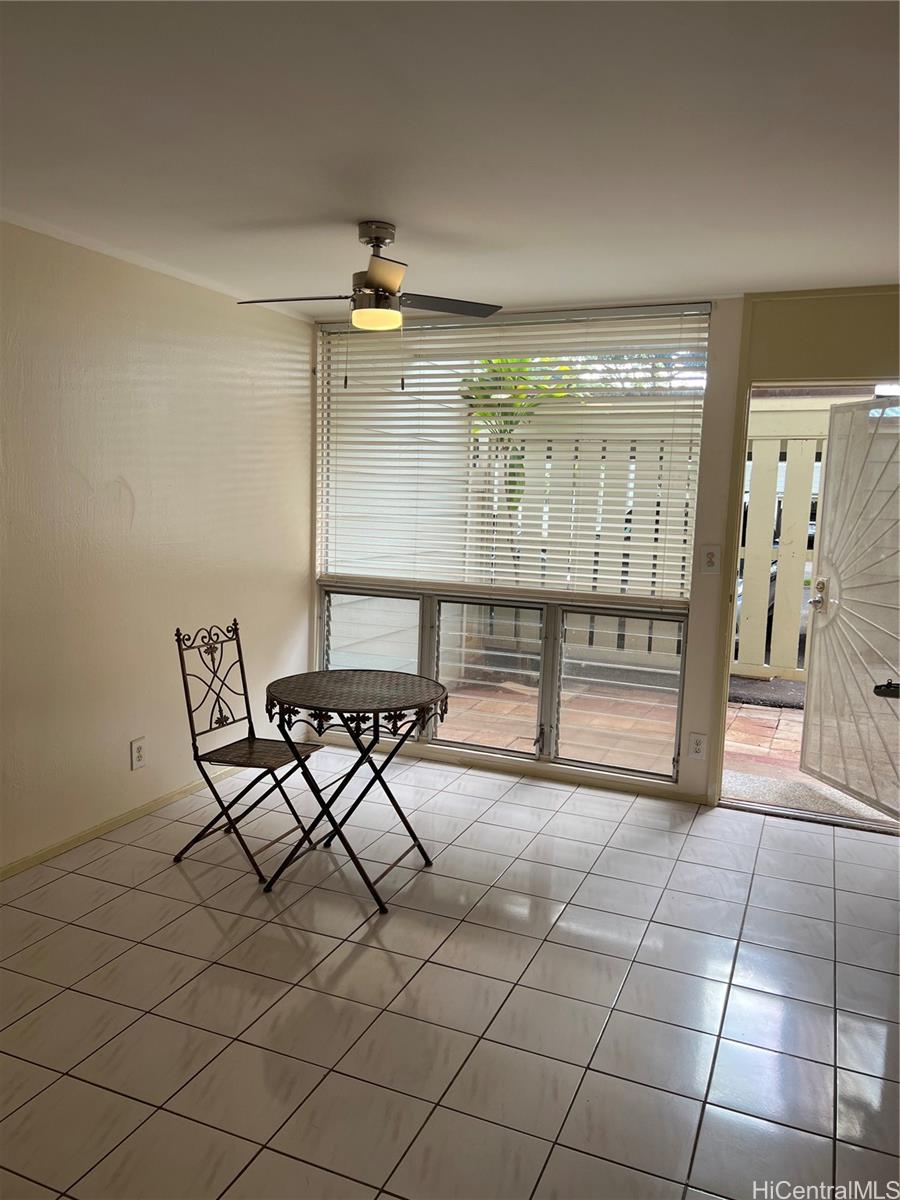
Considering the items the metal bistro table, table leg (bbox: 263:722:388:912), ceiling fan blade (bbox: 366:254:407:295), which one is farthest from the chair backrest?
ceiling fan blade (bbox: 366:254:407:295)

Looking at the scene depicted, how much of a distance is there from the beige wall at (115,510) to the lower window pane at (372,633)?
0.55 metres

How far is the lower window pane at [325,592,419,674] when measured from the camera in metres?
4.82

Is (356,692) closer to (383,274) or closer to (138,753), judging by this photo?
(138,753)

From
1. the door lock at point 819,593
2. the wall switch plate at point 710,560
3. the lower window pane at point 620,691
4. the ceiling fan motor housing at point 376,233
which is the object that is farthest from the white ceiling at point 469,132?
the lower window pane at point 620,691

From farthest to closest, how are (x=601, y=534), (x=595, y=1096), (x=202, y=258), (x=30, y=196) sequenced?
1. (x=601, y=534)
2. (x=202, y=258)
3. (x=30, y=196)
4. (x=595, y=1096)

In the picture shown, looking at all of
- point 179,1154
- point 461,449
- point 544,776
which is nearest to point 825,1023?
point 179,1154

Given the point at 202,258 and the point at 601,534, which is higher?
the point at 202,258

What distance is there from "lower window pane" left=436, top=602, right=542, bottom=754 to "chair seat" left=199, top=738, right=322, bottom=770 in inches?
52.9

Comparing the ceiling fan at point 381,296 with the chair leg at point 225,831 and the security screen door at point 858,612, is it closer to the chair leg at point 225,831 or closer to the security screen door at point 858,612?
the chair leg at point 225,831

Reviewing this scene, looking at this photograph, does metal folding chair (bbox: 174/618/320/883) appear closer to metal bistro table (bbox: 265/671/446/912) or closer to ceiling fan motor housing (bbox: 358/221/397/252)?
metal bistro table (bbox: 265/671/446/912)

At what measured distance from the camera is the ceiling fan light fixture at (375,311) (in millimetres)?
2844

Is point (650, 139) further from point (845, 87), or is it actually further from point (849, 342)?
point (849, 342)

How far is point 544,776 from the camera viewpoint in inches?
176

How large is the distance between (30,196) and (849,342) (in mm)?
3261
